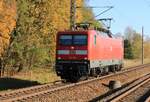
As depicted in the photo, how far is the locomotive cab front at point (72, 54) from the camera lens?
29156 millimetres

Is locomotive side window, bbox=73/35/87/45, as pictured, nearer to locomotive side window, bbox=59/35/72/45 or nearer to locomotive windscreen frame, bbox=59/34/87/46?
locomotive windscreen frame, bbox=59/34/87/46

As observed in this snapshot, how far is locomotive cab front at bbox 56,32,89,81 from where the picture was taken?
95.7 feet

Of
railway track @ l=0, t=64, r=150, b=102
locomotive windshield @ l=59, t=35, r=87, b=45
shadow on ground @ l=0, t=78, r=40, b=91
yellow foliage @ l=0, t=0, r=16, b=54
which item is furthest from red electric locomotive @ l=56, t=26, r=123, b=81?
yellow foliage @ l=0, t=0, r=16, b=54

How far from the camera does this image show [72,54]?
29.3 metres

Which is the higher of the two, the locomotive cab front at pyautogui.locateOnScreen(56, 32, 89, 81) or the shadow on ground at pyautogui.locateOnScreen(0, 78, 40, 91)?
the locomotive cab front at pyautogui.locateOnScreen(56, 32, 89, 81)

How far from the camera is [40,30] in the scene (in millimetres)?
39688

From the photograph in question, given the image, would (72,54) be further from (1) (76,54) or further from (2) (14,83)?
(2) (14,83)

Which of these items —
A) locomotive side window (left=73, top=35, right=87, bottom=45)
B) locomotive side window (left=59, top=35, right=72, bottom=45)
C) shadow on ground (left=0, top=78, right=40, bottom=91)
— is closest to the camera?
shadow on ground (left=0, top=78, right=40, bottom=91)

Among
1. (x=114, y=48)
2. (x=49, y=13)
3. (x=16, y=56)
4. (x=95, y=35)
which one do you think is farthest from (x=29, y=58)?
(x=95, y=35)

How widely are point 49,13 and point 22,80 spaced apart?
431 inches

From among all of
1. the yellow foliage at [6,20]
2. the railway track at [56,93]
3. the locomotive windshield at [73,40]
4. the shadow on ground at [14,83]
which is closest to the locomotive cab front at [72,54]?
the locomotive windshield at [73,40]

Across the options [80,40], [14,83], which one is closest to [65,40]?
[80,40]

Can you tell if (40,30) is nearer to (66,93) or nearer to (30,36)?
(30,36)

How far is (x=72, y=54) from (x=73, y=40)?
0.89 meters
